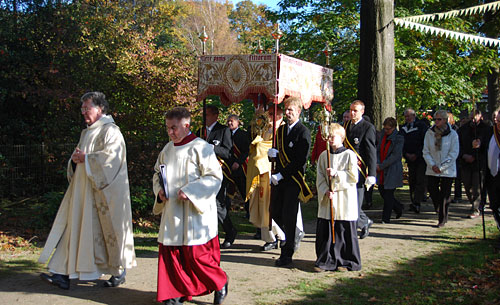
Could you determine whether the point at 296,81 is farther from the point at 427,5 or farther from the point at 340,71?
the point at 427,5

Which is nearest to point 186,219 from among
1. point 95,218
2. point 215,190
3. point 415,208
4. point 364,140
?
point 215,190

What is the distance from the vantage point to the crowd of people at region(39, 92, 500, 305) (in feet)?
16.2

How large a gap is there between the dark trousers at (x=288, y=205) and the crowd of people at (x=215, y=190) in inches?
0.5

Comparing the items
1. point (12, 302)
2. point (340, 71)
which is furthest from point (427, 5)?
point (12, 302)

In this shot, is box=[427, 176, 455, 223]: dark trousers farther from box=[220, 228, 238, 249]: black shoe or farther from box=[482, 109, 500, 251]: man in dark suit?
box=[220, 228, 238, 249]: black shoe

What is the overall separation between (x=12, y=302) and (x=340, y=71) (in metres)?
12.7

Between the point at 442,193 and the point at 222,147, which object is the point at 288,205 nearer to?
the point at 222,147

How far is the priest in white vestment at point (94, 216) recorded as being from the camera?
5.43 m

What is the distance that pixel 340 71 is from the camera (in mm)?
16000

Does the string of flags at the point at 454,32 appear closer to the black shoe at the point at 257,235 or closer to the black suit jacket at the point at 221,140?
the black suit jacket at the point at 221,140

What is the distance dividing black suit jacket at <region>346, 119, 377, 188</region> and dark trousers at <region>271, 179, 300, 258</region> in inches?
62.4

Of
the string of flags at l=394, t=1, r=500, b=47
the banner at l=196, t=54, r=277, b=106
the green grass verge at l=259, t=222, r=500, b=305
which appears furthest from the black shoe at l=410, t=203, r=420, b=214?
the banner at l=196, t=54, r=277, b=106

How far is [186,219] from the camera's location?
16.1 ft

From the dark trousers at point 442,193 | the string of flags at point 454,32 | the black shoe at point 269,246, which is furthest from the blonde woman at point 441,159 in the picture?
the black shoe at point 269,246
